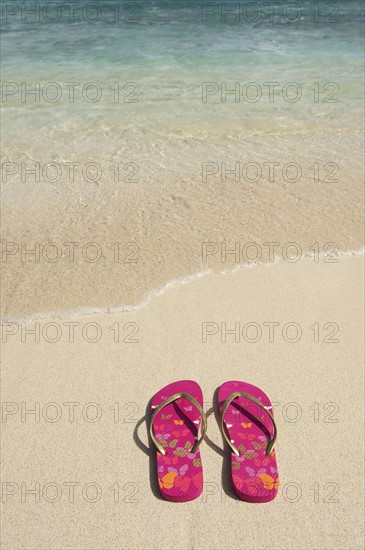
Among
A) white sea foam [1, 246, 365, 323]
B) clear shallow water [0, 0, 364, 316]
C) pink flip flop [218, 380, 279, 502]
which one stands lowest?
pink flip flop [218, 380, 279, 502]

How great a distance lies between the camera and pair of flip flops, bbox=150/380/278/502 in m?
1.98

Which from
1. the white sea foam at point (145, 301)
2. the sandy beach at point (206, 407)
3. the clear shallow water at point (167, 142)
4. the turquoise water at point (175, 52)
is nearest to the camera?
the sandy beach at point (206, 407)

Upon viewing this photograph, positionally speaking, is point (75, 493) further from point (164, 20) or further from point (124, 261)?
point (164, 20)

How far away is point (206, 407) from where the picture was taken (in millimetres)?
2344

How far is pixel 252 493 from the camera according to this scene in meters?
1.96

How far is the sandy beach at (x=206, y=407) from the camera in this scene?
6.30 ft

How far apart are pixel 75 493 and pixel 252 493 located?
0.72 metres

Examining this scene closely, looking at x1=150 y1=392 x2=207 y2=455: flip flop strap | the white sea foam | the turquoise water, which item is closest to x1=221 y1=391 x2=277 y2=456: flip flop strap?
x1=150 y1=392 x2=207 y2=455: flip flop strap

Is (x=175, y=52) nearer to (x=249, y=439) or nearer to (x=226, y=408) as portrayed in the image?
(x=226, y=408)

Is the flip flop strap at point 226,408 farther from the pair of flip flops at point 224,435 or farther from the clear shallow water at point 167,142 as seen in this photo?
the clear shallow water at point 167,142

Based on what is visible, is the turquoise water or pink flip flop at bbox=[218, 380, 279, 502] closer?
pink flip flop at bbox=[218, 380, 279, 502]

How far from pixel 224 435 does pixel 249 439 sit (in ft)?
0.41

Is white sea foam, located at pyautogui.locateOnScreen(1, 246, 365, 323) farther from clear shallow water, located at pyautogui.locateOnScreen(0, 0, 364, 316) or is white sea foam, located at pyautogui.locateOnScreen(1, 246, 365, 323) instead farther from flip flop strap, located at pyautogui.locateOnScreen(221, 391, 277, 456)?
flip flop strap, located at pyautogui.locateOnScreen(221, 391, 277, 456)

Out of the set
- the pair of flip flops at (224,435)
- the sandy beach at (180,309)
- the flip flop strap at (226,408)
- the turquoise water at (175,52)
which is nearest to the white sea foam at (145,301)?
the sandy beach at (180,309)
